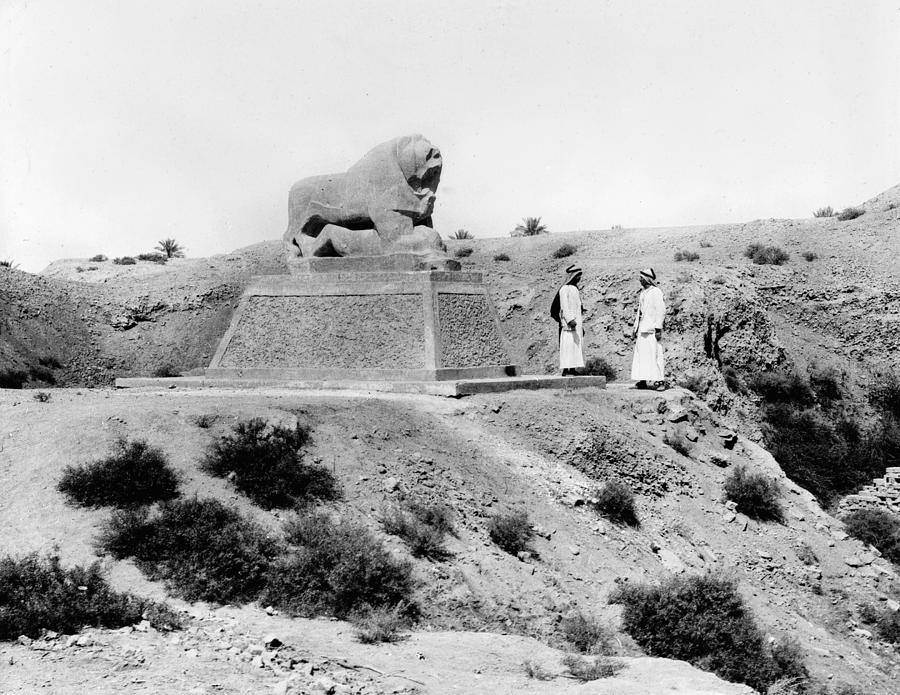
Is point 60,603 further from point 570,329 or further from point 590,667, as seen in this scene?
point 570,329

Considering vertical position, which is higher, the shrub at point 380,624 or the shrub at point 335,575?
the shrub at point 335,575

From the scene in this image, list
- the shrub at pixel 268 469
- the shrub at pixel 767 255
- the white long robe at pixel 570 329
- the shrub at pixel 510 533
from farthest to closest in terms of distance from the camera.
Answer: the shrub at pixel 767 255 < the white long robe at pixel 570 329 < the shrub at pixel 510 533 < the shrub at pixel 268 469

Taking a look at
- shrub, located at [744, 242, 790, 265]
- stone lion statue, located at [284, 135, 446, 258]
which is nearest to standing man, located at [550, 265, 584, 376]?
stone lion statue, located at [284, 135, 446, 258]

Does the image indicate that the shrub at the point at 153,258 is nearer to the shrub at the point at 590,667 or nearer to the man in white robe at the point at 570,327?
the man in white robe at the point at 570,327

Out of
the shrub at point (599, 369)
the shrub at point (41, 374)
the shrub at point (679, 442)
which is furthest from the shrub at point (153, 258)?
the shrub at point (679, 442)

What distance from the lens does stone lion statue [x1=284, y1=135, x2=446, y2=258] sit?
14695 millimetres

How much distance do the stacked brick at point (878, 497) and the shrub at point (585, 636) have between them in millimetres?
10327

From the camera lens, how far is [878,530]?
46.9ft

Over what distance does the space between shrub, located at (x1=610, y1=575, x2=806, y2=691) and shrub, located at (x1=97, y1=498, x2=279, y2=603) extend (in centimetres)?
333

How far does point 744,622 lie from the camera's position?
8438 millimetres

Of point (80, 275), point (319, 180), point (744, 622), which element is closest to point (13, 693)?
point (744, 622)

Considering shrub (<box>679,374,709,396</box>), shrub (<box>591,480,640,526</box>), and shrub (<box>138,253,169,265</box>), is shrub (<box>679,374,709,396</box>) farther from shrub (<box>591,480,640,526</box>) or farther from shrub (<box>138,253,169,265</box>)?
shrub (<box>138,253,169,265</box>)

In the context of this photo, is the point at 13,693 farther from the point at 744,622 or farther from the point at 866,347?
the point at 866,347

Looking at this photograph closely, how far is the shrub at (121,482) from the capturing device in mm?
8219
